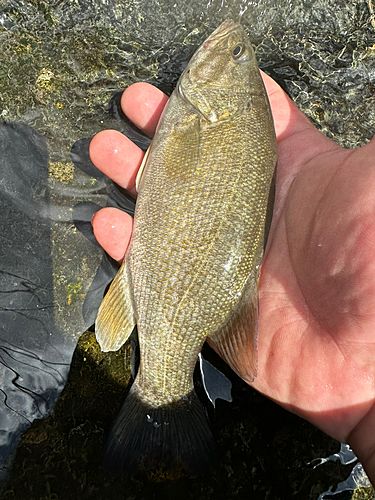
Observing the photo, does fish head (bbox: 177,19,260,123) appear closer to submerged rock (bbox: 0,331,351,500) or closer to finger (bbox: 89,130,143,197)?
finger (bbox: 89,130,143,197)

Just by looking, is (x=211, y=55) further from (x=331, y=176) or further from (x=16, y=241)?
(x=16, y=241)

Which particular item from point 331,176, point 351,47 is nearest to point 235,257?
point 331,176

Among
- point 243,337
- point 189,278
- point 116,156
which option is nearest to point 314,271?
point 243,337

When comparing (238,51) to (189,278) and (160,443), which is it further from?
(160,443)

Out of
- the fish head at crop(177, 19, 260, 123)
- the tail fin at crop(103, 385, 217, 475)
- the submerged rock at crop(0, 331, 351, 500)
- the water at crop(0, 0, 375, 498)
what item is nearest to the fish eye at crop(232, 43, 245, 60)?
the fish head at crop(177, 19, 260, 123)

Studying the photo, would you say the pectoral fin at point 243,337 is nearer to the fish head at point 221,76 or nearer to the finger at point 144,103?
the fish head at point 221,76

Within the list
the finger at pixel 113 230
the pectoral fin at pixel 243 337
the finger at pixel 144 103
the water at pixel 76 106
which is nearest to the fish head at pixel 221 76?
the finger at pixel 144 103

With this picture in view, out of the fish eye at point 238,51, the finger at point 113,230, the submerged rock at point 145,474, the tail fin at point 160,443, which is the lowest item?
the submerged rock at point 145,474
